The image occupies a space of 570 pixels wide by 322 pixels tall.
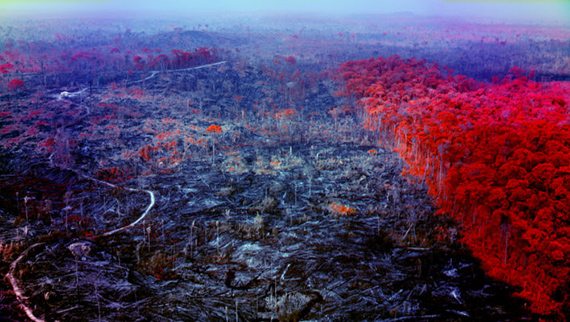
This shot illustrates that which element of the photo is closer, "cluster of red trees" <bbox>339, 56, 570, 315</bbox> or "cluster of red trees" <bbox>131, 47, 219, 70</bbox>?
"cluster of red trees" <bbox>339, 56, 570, 315</bbox>

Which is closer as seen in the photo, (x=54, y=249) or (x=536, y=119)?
(x=54, y=249)

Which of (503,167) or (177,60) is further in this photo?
(177,60)

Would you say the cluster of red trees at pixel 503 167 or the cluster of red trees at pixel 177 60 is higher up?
the cluster of red trees at pixel 177 60

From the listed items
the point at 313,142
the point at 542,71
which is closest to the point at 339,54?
the point at 542,71

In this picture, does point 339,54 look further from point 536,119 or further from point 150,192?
point 150,192

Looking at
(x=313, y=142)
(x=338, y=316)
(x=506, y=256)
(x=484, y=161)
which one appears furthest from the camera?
(x=313, y=142)

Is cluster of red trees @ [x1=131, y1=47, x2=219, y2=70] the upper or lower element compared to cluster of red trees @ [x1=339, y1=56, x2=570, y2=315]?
upper

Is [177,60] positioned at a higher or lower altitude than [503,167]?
higher

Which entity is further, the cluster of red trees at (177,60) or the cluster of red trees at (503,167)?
the cluster of red trees at (177,60)
